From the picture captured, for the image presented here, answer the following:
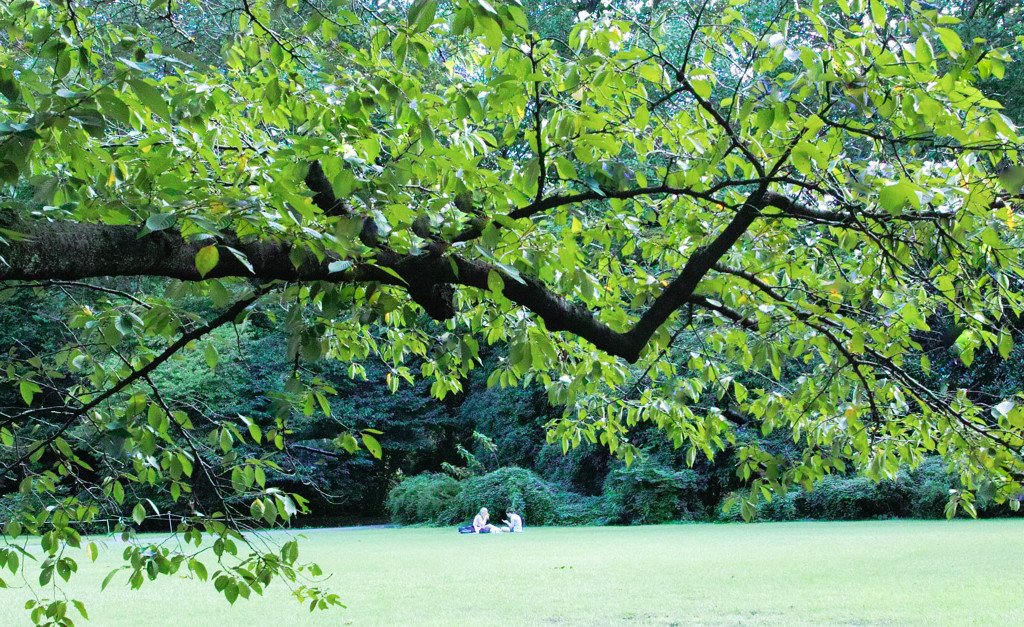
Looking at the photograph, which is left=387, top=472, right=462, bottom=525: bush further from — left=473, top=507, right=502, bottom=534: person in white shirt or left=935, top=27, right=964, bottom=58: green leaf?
left=935, top=27, right=964, bottom=58: green leaf

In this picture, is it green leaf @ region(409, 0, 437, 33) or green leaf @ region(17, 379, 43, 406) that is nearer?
green leaf @ region(409, 0, 437, 33)

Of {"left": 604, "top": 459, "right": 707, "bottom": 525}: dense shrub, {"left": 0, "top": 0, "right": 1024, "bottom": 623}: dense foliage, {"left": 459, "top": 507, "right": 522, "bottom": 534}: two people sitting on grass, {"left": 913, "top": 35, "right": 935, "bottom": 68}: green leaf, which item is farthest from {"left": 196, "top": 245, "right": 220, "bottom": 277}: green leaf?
{"left": 604, "top": 459, "right": 707, "bottom": 525}: dense shrub

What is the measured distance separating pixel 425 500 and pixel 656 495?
4727 mm

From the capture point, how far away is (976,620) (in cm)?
467

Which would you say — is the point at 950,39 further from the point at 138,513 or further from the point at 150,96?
the point at 138,513

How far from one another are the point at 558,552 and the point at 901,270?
772 centimetres

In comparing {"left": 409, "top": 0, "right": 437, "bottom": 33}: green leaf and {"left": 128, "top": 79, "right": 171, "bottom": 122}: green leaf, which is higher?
{"left": 409, "top": 0, "right": 437, "bottom": 33}: green leaf

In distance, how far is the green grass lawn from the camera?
205 inches

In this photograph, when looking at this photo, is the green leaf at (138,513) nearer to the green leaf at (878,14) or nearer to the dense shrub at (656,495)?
the green leaf at (878,14)

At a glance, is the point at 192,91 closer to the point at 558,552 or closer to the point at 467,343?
the point at 467,343

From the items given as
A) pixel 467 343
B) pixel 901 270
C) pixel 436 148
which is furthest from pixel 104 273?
pixel 901 270

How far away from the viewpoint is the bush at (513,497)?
1588cm

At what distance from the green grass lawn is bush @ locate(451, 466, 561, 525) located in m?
5.29

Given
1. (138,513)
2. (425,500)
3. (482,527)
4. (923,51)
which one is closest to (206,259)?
(923,51)
